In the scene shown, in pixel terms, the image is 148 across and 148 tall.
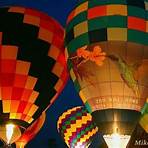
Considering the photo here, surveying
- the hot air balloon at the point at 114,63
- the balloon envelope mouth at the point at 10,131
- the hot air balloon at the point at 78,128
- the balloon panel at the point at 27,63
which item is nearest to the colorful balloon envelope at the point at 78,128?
the hot air balloon at the point at 78,128

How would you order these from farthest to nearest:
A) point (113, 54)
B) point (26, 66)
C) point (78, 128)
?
point (78, 128)
point (26, 66)
point (113, 54)

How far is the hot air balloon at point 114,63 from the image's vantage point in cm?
923

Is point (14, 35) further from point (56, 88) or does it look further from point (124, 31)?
point (124, 31)

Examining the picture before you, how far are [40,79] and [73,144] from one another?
513cm

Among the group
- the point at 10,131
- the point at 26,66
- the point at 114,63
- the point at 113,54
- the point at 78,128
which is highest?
the point at 26,66

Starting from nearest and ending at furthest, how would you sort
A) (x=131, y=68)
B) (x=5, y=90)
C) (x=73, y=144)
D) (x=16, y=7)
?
(x=131, y=68)
(x=5, y=90)
(x=16, y=7)
(x=73, y=144)

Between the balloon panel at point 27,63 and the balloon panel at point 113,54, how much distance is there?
1198mm

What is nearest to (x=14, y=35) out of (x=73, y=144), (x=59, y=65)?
(x=59, y=65)

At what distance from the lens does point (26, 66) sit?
10680 millimetres

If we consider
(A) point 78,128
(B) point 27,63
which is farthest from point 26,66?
(A) point 78,128

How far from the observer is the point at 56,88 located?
11.2 m

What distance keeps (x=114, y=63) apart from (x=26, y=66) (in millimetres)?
2338

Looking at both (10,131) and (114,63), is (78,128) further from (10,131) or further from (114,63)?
(114,63)

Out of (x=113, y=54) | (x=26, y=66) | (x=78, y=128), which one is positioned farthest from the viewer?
(x=78, y=128)
